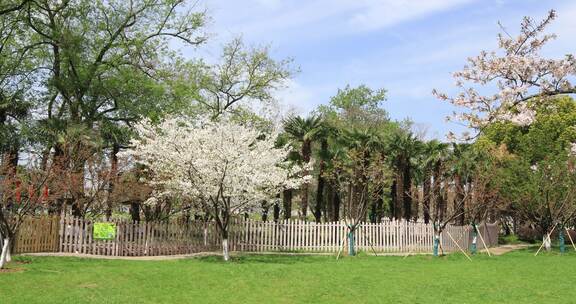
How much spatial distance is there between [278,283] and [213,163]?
21.9 ft

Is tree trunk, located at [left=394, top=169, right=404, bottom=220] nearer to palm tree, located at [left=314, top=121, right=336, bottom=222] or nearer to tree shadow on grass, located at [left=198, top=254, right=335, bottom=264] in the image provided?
palm tree, located at [left=314, top=121, right=336, bottom=222]

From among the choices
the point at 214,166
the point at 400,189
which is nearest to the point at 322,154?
the point at 400,189

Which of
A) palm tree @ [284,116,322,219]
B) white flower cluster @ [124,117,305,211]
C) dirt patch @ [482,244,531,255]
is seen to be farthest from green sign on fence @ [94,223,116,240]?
dirt patch @ [482,244,531,255]

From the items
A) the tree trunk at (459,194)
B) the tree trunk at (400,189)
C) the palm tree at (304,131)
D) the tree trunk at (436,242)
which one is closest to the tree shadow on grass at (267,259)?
the tree trunk at (436,242)

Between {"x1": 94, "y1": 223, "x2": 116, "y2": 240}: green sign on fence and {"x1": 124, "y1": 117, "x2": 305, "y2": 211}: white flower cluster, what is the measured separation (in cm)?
230

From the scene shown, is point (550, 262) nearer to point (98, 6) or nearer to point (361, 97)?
point (98, 6)

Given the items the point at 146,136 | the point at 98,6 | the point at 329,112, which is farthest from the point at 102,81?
the point at 329,112

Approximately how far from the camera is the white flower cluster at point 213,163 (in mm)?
17859

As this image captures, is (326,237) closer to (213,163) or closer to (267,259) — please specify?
(267,259)

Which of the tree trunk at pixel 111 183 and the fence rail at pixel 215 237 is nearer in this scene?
the fence rail at pixel 215 237

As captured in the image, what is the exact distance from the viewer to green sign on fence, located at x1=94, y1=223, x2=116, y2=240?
59.9 feet

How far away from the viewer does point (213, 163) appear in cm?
1783

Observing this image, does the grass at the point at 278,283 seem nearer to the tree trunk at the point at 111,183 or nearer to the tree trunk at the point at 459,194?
the tree trunk at the point at 111,183

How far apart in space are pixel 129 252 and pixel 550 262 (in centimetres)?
1394
